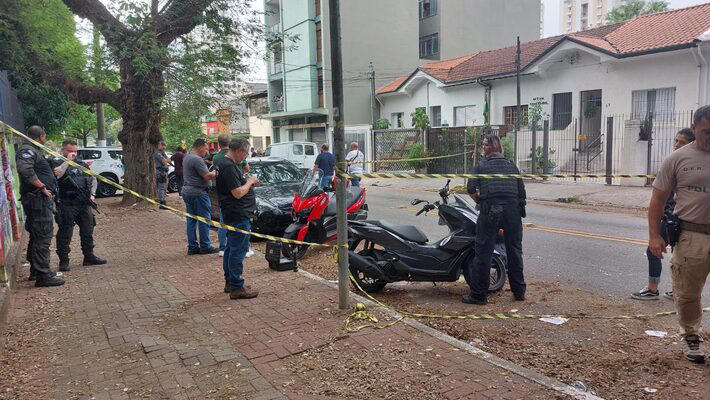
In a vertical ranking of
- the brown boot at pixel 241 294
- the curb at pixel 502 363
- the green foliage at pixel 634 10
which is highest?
the green foliage at pixel 634 10

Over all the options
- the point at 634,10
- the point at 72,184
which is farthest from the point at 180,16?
the point at 634,10

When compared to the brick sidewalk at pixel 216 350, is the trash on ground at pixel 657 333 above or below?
below

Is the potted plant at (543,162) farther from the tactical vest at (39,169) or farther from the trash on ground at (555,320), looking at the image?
the tactical vest at (39,169)

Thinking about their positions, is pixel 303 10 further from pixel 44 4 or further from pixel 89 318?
pixel 89 318

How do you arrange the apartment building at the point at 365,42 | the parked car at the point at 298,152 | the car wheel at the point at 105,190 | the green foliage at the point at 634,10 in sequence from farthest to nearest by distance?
the green foliage at the point at 634,10 < the apartment building at the point at 365,42 < the parked car at the point at 298,152 < the car wheel at the point at 105,190

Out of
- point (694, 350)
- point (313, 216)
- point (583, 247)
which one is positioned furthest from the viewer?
point (583, 247)

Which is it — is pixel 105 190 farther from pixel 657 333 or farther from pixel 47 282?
pixel 657 333

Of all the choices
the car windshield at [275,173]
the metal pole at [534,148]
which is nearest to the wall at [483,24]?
the metal pole at [534,148]

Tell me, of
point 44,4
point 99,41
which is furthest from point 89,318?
point 44,4

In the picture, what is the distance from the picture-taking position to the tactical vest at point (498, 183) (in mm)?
5363

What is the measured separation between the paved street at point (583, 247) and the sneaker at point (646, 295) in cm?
14

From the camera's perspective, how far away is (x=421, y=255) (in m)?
5.79

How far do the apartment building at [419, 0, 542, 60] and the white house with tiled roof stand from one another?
32.4ft

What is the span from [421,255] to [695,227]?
8.69 feet
